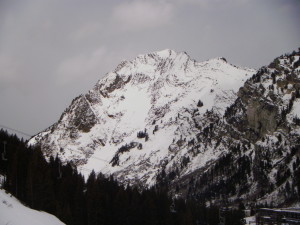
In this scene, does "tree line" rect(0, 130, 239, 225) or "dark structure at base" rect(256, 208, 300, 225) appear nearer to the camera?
"tree line" rect(0, 130, 239, 225)

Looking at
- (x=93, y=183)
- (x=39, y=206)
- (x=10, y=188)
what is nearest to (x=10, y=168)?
(x=10, y=188)

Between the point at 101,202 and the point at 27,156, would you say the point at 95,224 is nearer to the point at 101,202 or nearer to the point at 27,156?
the point at 101,202

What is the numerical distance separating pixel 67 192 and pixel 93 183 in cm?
592

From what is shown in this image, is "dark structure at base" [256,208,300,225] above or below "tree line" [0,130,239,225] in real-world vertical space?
below

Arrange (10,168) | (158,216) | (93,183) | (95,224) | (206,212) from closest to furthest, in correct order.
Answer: (10,168), (95,224), (93,183), (158,216), (206,212)

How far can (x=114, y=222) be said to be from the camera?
9481 cm

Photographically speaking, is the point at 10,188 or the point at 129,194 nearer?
the point at 10,188

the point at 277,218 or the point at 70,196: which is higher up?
the point at 70,196

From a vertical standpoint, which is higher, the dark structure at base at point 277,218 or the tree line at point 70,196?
the tree line at point 70,196

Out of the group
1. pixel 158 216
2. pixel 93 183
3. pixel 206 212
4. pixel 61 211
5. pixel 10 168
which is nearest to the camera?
pixel 61 211

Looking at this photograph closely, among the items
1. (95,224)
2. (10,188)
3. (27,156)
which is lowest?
(95,224)

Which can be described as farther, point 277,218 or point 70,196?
point 277,218

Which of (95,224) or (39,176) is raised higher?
(39,176)

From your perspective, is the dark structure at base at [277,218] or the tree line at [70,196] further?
the dark structure at base at [277,218]
